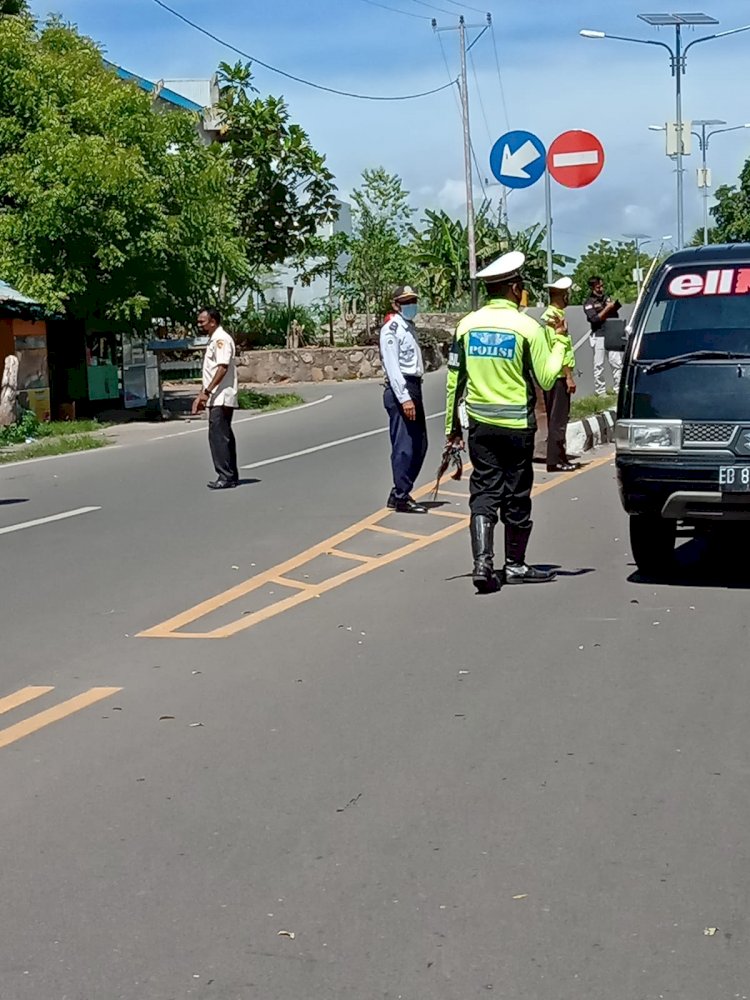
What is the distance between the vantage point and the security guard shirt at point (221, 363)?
15.1 meters

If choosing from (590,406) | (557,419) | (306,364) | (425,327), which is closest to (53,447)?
(590,406)

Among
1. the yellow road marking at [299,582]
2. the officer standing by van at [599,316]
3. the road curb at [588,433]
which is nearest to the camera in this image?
the yellow road marking at [299,582]

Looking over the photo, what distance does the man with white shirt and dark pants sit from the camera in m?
12.7

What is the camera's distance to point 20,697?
6988 millimetres

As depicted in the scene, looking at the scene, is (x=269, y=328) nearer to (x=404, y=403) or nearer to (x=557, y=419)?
(x=557, y=419)

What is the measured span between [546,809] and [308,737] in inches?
49.7

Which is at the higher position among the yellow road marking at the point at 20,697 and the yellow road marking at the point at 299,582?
the yellow road marking at the point at 299,582

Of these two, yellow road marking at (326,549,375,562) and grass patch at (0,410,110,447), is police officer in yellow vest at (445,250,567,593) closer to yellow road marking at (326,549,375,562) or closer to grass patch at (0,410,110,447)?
yellow road marking at (326,549,375,562)

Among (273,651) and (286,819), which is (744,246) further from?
(286,819)

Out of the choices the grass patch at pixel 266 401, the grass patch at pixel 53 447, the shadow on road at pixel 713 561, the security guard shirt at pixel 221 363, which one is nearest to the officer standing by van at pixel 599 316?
the security guard shirt at pixel 221 363

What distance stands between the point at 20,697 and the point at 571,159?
11575 millimetres

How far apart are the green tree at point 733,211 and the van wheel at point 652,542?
239 ft

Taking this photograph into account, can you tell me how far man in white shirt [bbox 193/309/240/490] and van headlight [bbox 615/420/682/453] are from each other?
6427 millimetres

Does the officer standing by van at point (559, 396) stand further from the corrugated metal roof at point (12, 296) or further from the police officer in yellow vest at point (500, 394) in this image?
the corrugated metal roof at point (12, 296)
